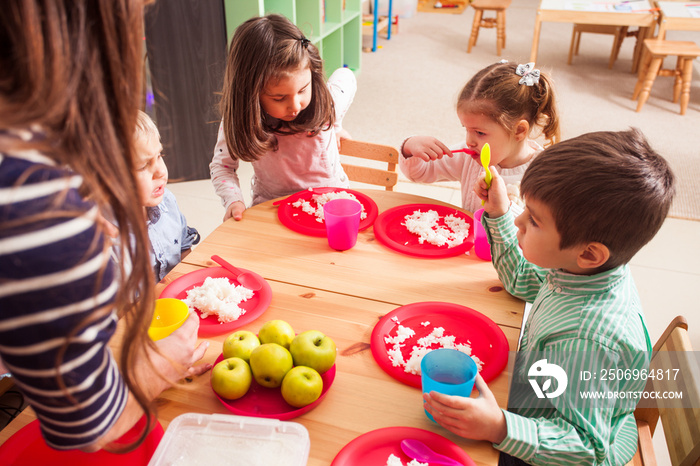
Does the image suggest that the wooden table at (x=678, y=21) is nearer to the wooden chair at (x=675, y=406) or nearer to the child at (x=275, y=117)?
the child at (x=275, y=117)

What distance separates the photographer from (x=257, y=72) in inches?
61.2

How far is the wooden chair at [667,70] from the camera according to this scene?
4.04m

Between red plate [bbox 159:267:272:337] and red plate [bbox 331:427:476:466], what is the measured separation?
392 millimetres

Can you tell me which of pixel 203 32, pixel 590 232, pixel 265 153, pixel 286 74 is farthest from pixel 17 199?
pixel 203 32

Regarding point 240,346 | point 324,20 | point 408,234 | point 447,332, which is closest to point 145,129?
point 240,346

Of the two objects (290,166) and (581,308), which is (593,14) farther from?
(581,308)

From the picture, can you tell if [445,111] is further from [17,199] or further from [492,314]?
[17,199]

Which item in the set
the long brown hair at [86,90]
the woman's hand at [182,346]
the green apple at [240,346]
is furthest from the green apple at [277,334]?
the long brown hair at [86,90]

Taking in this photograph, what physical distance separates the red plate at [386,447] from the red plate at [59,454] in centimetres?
30

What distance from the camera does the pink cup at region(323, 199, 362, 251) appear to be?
4.42 ft

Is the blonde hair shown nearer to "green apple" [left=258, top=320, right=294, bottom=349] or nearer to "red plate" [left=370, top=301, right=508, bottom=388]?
"green apple" [left=258, top=320, right=294, bottom=349]

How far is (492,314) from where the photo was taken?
116cm

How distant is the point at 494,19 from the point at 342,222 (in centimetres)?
500

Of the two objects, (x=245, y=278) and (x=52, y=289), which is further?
(x=245, y=278)
